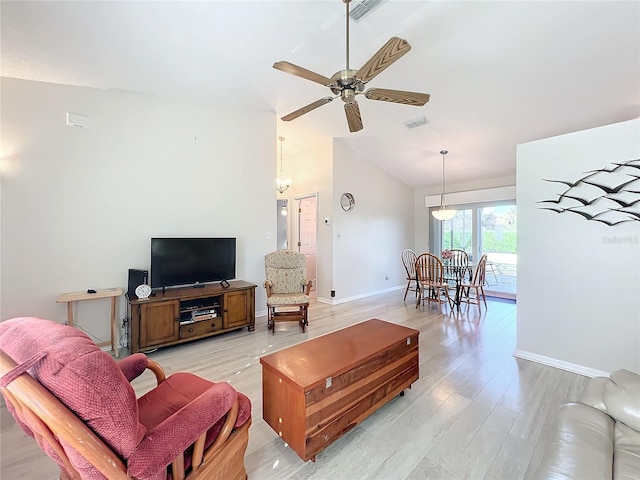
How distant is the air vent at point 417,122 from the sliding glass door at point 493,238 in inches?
117

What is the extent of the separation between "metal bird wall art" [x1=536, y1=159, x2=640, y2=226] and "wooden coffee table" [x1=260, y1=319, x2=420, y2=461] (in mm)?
2111

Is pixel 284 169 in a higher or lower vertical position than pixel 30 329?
higher

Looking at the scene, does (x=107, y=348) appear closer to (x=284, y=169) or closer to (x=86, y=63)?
(x=86, y=63)

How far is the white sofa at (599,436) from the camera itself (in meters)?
1.07

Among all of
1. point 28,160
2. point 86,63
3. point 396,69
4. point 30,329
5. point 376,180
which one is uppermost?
point 396,69

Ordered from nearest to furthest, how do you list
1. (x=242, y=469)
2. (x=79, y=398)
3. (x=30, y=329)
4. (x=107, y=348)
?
1. (x=79, y=398)
2. (x=30, y=329)
3. (x=242, y=469)
4. (x=107, y=348)

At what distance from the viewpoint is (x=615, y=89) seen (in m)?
3.12

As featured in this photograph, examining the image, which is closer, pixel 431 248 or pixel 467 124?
pixel 467 124

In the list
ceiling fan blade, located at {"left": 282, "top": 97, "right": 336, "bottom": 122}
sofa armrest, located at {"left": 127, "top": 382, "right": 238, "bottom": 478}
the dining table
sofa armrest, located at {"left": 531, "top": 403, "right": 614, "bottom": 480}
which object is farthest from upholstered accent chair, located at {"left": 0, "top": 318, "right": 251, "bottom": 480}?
the dining table

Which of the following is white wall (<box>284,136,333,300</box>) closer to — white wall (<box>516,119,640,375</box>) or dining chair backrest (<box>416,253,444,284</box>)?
dining chair backrest (<box>416,253,444,284</box>)

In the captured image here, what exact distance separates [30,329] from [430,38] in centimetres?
358

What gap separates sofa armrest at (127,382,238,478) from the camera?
0.93 meters

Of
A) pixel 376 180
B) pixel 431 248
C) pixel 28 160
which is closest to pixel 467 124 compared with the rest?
pixel 376 180

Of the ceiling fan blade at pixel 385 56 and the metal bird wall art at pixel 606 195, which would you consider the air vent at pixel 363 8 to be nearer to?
the ceiling fan blade at pixel 385 56
